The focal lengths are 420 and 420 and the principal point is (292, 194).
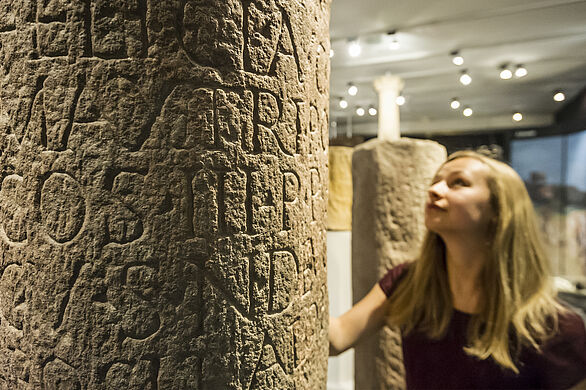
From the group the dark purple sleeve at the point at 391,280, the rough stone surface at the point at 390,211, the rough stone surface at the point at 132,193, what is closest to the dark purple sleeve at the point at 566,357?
the dark purple sleeve at the point at 391,280

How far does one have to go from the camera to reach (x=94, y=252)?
81 centimetres

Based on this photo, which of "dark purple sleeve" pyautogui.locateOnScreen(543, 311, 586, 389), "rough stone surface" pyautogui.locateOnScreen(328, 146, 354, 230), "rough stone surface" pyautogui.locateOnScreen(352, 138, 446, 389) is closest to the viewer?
"dark purple sleeve" pyautogui.locateOnScreen(543, 311, 586, 389)

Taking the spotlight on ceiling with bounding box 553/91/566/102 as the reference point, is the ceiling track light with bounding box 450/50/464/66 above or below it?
above

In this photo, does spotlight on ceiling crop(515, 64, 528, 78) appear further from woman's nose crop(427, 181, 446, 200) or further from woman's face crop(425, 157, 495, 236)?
woman's nose crop(427, 181, 446, 200)

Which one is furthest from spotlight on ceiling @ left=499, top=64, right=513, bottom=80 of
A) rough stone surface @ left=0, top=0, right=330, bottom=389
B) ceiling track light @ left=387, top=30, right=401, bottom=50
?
rough stone surface @ left=0, top=0, right=330, bottom=389

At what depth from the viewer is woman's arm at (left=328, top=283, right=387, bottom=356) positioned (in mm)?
1558

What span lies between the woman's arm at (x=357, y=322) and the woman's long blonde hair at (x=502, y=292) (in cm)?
7

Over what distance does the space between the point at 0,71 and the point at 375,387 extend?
2.16 m

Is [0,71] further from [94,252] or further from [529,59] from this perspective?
[529,59]

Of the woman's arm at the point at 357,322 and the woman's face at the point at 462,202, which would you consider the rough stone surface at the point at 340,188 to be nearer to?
the woman's arm at the point at 357,322

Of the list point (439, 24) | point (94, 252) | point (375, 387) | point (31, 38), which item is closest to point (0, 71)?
point (31, 38)

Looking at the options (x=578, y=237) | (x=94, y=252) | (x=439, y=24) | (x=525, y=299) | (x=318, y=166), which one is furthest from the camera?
(x=439, y=24)

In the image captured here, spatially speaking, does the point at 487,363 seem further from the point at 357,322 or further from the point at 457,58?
the point at 457,58

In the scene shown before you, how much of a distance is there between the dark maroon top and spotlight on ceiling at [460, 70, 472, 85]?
92.2 inches
